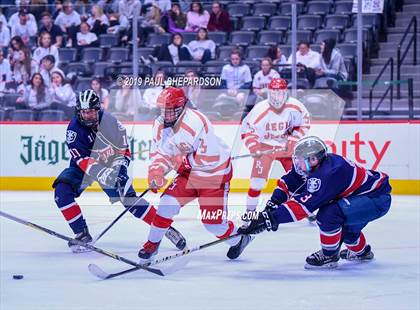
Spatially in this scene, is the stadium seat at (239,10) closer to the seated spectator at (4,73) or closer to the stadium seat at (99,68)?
the stadium seat at (99,68)

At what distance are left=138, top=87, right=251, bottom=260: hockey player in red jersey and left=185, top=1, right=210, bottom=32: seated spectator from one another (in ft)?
14.3

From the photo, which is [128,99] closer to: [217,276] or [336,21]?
[336,21]

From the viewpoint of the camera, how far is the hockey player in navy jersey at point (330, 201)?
5.62 metres

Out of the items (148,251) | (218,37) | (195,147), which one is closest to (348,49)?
(218,37)

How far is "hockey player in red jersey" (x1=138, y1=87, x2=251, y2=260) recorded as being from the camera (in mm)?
5918

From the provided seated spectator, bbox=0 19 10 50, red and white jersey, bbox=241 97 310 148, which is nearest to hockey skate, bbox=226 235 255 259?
red and white jersey, bbox=241 97 310 148

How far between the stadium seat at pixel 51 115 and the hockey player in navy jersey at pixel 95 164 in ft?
11.9

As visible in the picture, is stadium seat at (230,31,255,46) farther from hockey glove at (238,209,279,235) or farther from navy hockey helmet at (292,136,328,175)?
hockey glove at (238,209,279,235)

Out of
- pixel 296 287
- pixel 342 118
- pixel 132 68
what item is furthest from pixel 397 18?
Result: pixel 296 287

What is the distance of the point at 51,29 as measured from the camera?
10.6 m

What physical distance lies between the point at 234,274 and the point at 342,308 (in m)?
1.14

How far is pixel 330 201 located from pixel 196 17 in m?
4.95

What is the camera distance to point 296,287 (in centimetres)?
541

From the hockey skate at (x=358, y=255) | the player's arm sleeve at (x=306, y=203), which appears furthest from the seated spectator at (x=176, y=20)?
the player's arm sleeve at (x=306, y=203)
